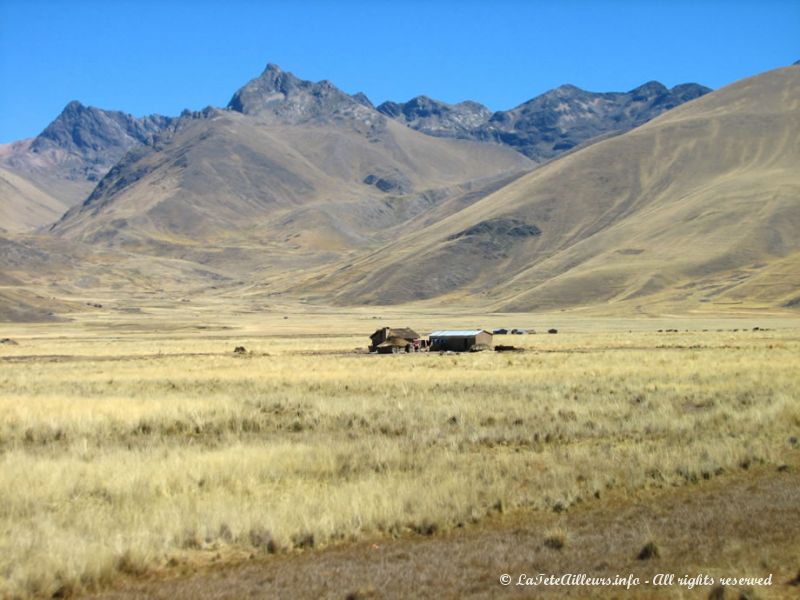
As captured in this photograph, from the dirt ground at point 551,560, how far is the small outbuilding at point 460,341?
152 feet

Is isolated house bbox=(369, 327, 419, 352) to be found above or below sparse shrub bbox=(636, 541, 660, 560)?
above

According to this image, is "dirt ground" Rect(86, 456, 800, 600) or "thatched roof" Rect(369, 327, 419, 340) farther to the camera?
"thatched roof" Rect(369, 327, 419, 340)

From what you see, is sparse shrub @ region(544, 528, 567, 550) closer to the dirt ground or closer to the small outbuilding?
the dirt ground

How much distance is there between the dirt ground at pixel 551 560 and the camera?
9.70 meters

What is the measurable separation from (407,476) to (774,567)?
626 centimetres

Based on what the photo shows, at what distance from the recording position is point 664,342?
205 ft

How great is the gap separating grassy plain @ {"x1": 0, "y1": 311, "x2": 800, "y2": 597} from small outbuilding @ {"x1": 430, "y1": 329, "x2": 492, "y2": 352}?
23069 millimetres

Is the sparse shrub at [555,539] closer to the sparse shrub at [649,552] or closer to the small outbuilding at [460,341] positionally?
the sparse shrub at [649,552]

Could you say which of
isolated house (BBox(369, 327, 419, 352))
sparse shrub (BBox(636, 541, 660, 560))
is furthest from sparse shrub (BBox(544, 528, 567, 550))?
isolated house (BBox(369, 327, 419, 352))

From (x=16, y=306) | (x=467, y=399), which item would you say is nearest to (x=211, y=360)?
(x=467, y=399)

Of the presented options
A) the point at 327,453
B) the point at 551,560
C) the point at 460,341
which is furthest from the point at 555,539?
the point at 460,341

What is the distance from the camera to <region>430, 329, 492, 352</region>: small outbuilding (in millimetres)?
59594

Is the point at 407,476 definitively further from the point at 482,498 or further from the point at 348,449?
the point at 348,449

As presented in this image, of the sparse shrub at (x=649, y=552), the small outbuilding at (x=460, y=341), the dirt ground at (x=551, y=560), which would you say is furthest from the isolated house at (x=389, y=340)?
the sparse shrub at (x=649, y=552)
